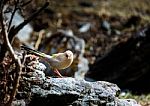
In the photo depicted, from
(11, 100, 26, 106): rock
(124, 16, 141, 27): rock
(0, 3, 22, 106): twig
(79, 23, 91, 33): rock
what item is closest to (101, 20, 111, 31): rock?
(79, 23, 91, 33): rock

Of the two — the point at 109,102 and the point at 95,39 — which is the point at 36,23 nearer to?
the point at 95,39

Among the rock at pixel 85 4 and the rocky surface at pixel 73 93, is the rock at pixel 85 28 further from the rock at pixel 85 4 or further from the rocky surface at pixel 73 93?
the rocky surface at pixel 73 93

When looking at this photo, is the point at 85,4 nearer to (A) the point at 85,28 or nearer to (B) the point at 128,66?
(A) the point at 85,28

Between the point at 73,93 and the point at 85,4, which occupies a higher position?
the point at 85,4

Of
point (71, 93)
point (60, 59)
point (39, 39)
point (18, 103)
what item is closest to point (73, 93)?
point (71, 93)

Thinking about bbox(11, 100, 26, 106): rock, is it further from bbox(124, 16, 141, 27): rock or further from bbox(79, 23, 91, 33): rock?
bbox(124, 16, 141, 27): rock

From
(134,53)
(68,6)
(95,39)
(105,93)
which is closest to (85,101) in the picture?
(105,93)

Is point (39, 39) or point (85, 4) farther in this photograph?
point (85, 4)
